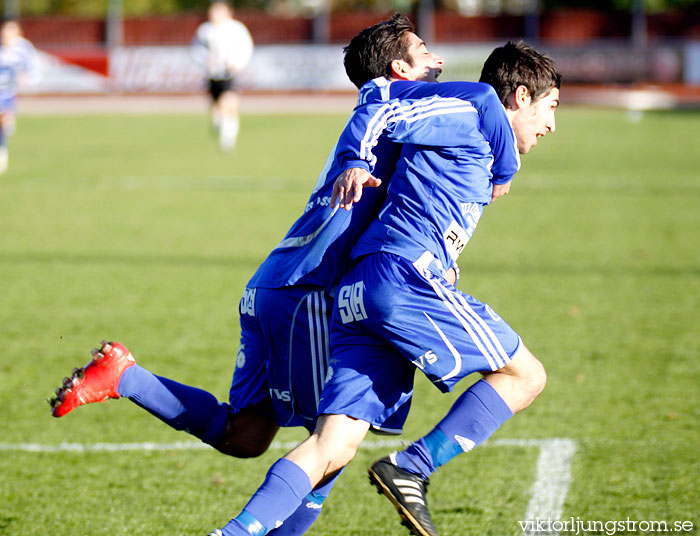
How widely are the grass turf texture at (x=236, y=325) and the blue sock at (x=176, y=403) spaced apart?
42 cm

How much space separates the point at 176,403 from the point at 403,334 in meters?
0.94

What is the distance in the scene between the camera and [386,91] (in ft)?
9.63

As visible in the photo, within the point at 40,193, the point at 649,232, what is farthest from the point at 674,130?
the point at 40,193

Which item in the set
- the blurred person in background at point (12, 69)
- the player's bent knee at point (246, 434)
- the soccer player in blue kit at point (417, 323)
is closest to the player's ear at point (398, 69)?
the soccer player in blue kit at point (417, 323)

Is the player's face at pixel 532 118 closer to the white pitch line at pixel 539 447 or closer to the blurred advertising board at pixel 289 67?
the white pitch line at pixel 539 447

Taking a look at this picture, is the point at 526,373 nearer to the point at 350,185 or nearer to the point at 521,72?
the point at 350,185

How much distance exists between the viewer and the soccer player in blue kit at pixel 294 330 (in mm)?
3000

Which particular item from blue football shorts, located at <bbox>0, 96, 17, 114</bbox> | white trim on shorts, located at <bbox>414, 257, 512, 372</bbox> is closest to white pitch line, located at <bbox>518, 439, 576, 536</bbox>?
white trim on shorts, located at <bbox>414, 257, 512, 372</bbox>

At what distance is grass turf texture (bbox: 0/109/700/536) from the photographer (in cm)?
361

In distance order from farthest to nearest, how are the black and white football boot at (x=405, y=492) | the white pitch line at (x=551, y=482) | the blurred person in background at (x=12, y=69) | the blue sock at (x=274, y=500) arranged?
the blurred person in background at (x=12, y=69), the white pitch line at (x=551, y=482), the black and white football boot at (x=405, y=492), the blue sock at (x=274, y=500)

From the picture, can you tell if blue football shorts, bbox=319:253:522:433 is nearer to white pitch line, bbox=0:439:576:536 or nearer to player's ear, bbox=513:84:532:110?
player's ear, bbox=513:84:532:110

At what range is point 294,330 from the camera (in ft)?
9.86

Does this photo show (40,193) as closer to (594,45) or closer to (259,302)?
(259,302)

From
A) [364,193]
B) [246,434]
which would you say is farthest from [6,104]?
[364,193]
